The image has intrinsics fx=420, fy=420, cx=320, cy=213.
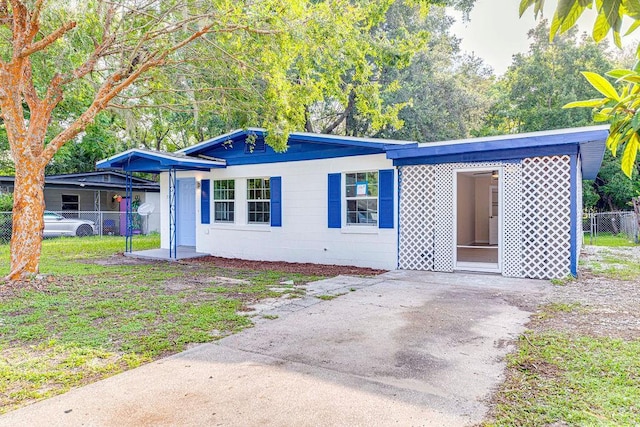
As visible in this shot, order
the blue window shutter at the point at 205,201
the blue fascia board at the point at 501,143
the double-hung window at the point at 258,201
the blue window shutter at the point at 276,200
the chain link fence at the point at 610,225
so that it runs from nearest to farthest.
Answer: the blue fascia board at the point at 501,143, the blue window shutter at the point at 276,200, the double-hung window at the point at 258,201, the blue window shutter at the point at 205,201, the chain link fence at the point at 610,225

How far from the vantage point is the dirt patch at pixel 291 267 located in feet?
28.6

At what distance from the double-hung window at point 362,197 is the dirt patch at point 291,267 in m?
1.08

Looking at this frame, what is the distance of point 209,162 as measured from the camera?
11.0 metres

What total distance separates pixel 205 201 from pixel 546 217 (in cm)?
852

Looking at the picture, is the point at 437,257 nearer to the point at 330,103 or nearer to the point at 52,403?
the point at 52,403

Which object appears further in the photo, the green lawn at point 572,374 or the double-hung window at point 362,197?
the double-hung window at point 362,197

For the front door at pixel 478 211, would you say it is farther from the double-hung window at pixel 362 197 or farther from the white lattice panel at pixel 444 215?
the double-hung window at pixel 362 197

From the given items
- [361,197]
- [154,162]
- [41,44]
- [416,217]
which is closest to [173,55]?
[41,44]

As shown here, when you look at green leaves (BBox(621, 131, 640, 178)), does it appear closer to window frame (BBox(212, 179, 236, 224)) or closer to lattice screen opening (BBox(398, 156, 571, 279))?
lattice screen opening (BBox(398, 156, 571, 279))

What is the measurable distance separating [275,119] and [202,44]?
6.22ft

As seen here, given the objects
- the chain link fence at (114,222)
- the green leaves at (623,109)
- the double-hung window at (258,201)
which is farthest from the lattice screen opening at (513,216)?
the chain link fence at (114,222)

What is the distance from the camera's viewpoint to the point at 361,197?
9281mm

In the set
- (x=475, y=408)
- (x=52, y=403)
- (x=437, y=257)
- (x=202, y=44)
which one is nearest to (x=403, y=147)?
(x=437, y=257)

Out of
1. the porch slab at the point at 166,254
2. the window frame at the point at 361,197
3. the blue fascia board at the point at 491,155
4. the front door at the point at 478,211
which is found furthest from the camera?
the front door at the point at 478,211
